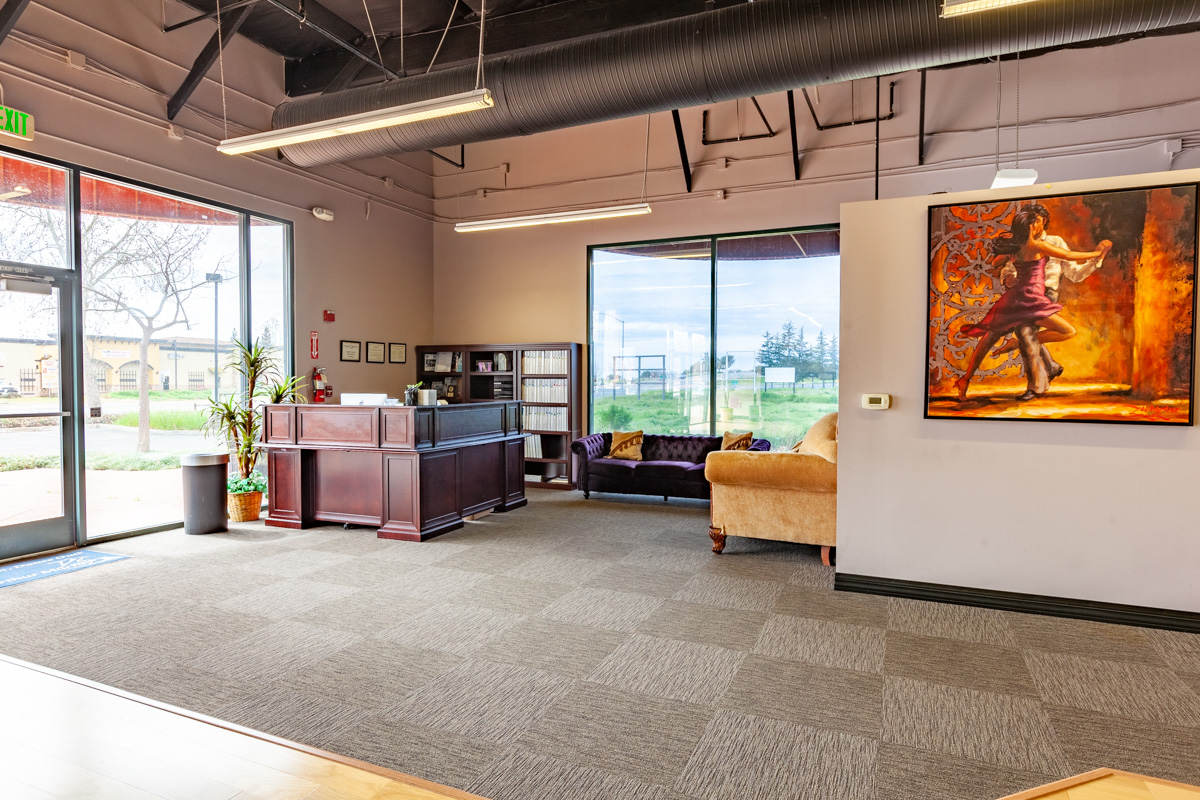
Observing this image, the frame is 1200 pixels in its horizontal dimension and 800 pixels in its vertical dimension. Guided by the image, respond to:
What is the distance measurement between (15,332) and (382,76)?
4.22 metres

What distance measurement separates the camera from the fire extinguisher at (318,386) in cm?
762

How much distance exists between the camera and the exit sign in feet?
16.3

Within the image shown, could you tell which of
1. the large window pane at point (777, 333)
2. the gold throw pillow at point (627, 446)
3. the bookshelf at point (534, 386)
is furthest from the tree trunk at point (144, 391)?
the large window pane at point (777, 333)

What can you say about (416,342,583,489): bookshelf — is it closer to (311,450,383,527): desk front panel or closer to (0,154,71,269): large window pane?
(311,450,383,527): desk front panel

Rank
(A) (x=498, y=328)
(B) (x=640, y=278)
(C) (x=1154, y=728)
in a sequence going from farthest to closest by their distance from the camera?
(A) (x=498, y=328) → (B) (x=640, y=278) → (C) (x=1154, y=728)

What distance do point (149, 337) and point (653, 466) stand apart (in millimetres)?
5169

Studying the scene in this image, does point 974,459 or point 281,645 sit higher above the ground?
point 974,459

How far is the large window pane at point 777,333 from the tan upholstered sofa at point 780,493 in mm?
2522

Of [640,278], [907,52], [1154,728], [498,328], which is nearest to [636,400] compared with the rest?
[640,278]

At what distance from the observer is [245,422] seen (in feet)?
22.1

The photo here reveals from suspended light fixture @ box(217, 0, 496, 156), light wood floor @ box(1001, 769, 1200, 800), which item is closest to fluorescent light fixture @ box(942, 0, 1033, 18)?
suspended light fixture @ box(217, 0, 496, 156)

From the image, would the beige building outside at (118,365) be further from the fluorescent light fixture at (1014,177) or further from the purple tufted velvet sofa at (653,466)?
the fluorescent light fixture at (1014,177)

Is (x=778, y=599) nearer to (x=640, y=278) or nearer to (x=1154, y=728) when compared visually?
(x=1154, y=728)

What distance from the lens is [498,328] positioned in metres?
9.46
